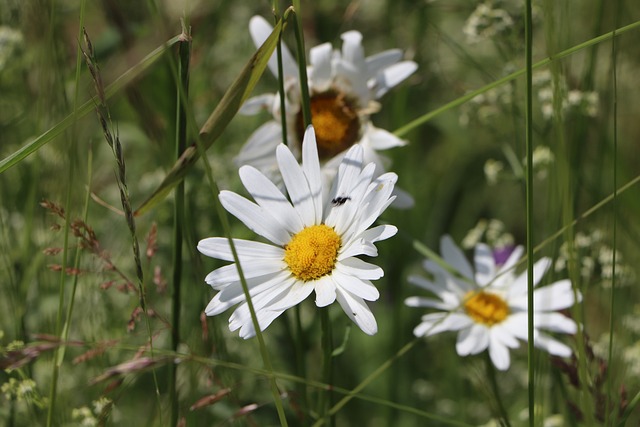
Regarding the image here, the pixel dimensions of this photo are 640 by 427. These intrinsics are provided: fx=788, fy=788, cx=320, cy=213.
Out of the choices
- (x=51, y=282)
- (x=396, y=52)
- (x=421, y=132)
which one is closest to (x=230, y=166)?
(x=51, y=282)

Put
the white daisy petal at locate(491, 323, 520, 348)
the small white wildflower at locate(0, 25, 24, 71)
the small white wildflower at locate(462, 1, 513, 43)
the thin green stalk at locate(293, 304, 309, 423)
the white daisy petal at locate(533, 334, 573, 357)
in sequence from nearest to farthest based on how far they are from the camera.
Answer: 1. the thin green stalk at locate(293, 304, 309, 423)
2. the white daisy petal at locate(533, 334, 573, 357)
3. the white daisy petal at locate(491, 323, 520, 348)
4. the small white wildflower at locate(462, 1, 513, 43)
5. the small white wildflower at locate(0, 25, 24, 71)

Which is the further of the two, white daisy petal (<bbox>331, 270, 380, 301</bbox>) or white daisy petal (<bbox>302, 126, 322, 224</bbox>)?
white daisy petal (<bbox>302, 126, 322, 224</bbox>)

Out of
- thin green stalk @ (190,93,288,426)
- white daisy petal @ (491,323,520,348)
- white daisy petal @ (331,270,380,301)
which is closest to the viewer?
thin green stalk @ (190,93,288,426)

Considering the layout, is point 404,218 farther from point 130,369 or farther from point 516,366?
point 130,369

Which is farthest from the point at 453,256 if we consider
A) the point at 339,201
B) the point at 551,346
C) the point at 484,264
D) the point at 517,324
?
the point at 339,201

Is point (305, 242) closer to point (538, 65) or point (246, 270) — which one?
point (246, 270)

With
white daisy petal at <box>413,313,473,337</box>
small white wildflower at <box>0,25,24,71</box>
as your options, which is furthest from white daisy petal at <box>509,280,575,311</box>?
small white wildflower at <box>0,25,24,71</box>

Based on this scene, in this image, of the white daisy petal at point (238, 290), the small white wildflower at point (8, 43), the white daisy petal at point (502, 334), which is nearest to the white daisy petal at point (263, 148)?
the white daisy petal at point (238, 290)

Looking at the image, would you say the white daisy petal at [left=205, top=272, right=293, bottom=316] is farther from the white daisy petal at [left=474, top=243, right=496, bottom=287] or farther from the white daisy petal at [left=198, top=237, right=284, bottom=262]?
the white daisy petal at [left=474, top=243, right=496, bottom=287]
